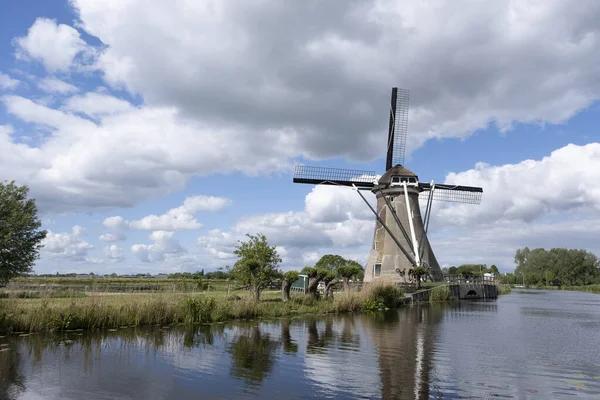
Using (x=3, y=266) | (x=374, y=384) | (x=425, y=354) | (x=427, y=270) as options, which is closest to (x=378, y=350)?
(x=425, y=354)

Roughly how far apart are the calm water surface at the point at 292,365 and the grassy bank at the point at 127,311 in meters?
0.96

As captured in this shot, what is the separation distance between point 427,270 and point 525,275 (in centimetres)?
9924

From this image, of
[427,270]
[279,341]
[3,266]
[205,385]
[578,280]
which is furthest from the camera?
[578,280]

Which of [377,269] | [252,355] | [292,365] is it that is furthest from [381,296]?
[292,365]

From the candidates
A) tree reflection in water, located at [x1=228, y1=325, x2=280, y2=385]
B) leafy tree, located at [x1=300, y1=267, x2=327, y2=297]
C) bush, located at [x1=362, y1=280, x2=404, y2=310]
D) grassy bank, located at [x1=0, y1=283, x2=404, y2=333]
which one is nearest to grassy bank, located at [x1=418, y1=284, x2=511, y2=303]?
bush, located at [x1=362, y1=280, x2=404, y2=310]

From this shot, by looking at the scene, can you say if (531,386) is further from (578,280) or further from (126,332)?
(578,280)

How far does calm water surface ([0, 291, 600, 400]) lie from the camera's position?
892cm

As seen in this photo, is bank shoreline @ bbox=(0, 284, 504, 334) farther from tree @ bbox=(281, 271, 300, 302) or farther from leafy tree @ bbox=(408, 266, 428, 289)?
leafy tree @ bbox=(408, 266, 428, 289)

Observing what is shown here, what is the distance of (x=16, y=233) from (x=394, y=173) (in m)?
34.7

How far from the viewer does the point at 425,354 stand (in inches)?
533

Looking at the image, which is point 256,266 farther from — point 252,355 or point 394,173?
point 394,173

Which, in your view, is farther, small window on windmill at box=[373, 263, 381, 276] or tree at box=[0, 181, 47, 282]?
small window on windmill at box=[373, 263, 381, 276]

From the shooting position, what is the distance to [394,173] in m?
46.8

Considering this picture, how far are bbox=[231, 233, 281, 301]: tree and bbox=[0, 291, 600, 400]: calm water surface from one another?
225 inches
